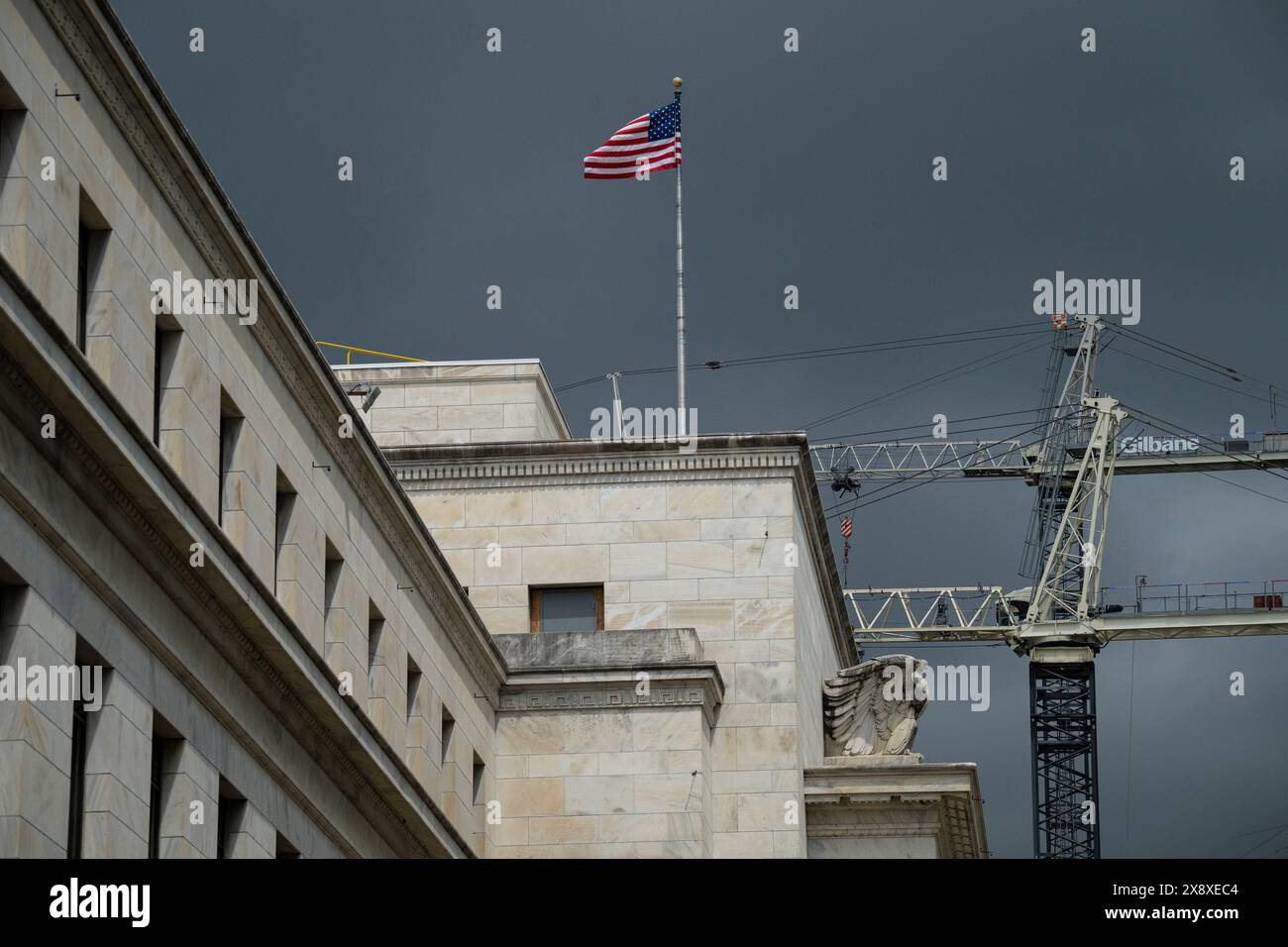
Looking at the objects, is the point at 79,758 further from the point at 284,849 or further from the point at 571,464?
the point at 571,464

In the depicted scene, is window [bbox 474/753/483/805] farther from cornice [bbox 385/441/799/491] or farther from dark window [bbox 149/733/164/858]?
dark window [bbox 149/733/164/858]

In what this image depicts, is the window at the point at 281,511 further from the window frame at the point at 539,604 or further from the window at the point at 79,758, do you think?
the window frame at the point at 539,604

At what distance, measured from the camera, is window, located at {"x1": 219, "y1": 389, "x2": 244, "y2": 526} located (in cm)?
3531

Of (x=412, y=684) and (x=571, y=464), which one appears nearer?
(x=412, y=684)

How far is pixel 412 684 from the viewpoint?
44281 mm

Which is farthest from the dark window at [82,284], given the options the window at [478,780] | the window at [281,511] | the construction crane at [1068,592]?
the construction crane at [1068,592]

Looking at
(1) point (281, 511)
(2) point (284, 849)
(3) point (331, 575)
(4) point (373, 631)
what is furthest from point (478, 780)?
(2) point (284, 849)

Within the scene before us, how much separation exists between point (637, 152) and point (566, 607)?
11477 millimetres

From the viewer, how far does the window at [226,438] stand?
35.3 metres

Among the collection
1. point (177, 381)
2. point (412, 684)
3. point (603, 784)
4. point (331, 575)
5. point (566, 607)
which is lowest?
point (603, 784)

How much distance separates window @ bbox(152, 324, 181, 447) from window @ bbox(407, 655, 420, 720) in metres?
11.8

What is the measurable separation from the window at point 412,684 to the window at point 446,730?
2071 millimetres
